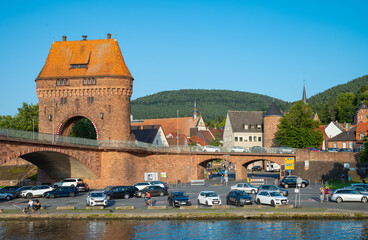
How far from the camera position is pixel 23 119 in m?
106

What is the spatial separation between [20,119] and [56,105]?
103 ft

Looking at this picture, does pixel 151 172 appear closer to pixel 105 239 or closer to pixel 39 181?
pixel 39 181

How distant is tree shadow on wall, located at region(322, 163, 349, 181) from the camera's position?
279ft

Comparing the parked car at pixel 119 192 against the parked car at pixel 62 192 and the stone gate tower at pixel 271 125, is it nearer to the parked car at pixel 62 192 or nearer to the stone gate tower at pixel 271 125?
the parked car at pixel 62 192

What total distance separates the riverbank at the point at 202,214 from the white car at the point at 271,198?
281cm

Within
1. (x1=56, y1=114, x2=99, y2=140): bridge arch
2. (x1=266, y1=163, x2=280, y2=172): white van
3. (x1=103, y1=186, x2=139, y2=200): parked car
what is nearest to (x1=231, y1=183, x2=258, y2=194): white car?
(x1=103, y1=186, x2=139, y2=200): parked car

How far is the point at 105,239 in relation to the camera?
34031 millimetres

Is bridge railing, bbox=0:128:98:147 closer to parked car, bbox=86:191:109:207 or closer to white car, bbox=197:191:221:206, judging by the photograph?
parked car, bbox=86:191:109:207

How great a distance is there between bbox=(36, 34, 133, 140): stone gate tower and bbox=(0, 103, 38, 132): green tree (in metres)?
25.7

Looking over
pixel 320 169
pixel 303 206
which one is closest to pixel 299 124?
pixel 320 169

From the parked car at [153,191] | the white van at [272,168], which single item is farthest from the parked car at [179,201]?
the white van at [272,168]

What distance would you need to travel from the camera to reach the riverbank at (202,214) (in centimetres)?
4134

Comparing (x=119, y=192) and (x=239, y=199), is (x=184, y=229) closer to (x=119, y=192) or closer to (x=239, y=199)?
(x=239, y=199)

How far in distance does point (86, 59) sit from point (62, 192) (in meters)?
25.4
